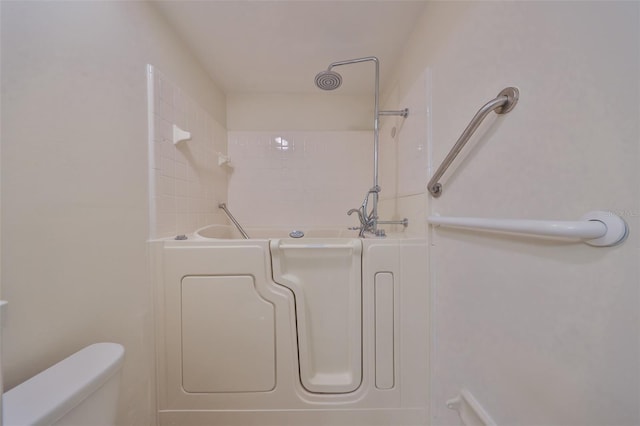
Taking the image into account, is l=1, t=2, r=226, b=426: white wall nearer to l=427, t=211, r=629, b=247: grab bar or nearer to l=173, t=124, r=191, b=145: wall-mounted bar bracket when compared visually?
l=173, t=124, r=191, b=145: wall-mounted bar bracket

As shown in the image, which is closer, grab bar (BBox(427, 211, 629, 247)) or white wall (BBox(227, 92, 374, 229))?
grab bar (BBox(427, 211, 629, 247))

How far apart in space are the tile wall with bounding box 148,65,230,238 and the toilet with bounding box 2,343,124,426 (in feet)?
1.61

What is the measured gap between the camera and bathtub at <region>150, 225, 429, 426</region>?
3.17 feet

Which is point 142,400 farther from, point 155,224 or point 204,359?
point 155,224

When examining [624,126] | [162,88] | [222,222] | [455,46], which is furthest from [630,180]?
[222,222]

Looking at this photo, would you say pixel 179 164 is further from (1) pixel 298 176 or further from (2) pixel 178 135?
(1) pixel 298 176

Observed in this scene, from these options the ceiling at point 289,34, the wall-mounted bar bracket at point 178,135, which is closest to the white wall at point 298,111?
the ceiling at point 289,34

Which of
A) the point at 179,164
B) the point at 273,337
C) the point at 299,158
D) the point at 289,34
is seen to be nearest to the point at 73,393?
the point at 273,337

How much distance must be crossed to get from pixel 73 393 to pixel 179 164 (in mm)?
992

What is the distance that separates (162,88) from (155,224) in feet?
2.18

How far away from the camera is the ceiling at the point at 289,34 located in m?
1.04

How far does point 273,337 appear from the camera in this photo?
38.5 inches

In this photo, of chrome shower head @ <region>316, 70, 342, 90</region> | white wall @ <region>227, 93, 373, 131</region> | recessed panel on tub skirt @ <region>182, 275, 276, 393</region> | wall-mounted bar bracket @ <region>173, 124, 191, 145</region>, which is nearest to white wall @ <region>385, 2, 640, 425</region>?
chrome shower head @ <region>316, 70, 342, 90</region>

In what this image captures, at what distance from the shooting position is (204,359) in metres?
0.97
